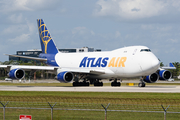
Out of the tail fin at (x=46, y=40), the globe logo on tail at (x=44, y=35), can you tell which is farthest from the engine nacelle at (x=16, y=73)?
the globe logo on tail at (x=44, y=35)

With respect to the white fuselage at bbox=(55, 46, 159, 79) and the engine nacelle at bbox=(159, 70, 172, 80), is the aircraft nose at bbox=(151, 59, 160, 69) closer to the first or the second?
the white fuselage at bbox=(55, 46, 159, 79)

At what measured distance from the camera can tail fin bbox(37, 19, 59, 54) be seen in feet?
205

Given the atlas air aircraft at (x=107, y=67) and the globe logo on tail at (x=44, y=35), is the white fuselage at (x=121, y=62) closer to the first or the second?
the atlas air aircraft at (x=107, y=67)

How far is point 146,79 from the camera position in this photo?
172 feet

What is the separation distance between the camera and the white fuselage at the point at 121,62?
4575cm

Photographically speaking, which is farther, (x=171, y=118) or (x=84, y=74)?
(x=84, y=74)

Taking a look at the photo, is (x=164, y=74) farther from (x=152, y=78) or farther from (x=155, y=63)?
(x=155, y=63)

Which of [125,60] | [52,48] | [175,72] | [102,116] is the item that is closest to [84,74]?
[125,60]

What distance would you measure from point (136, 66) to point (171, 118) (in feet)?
95.0

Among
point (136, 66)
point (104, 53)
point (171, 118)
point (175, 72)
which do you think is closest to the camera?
point (171, 118)

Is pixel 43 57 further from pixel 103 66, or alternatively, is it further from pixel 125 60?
pixel 125 60

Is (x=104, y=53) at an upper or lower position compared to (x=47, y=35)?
lower

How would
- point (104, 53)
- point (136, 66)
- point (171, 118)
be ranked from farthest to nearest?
point (104, 53), point (136, 66), point (171, 118)

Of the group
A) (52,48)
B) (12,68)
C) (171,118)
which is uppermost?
(52,48)
